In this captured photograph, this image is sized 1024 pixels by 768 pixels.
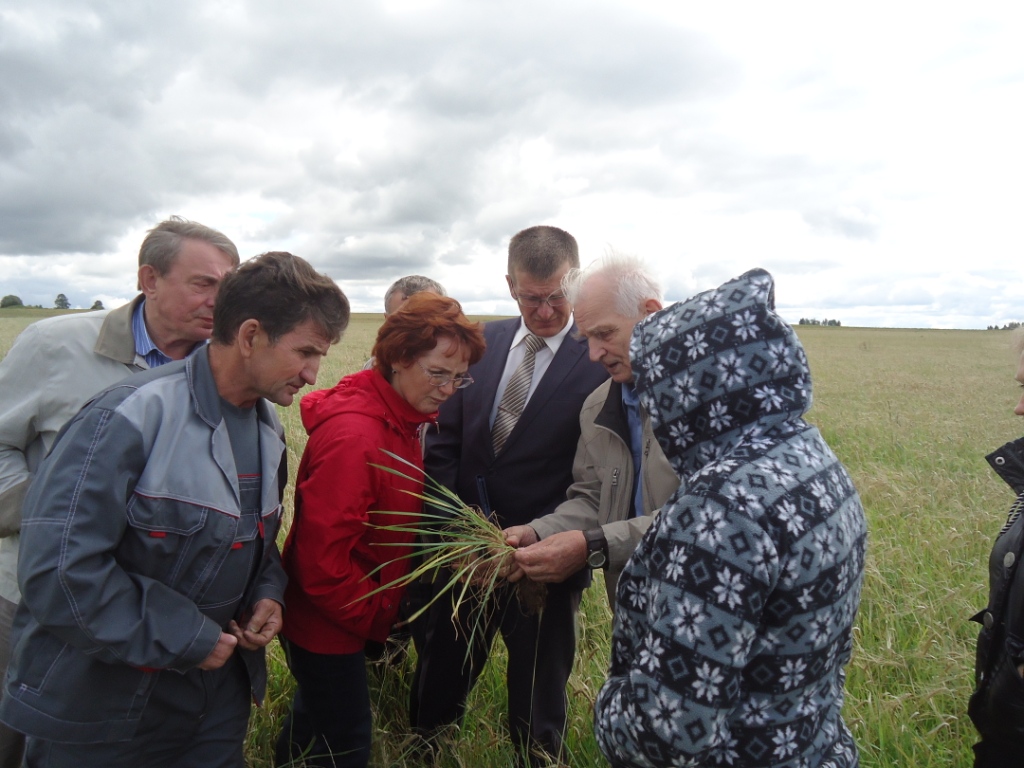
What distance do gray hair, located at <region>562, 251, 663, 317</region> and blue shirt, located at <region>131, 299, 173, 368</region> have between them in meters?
1.70

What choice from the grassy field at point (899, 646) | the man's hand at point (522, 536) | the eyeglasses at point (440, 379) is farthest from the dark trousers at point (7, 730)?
the man's hand at point (522, 536)

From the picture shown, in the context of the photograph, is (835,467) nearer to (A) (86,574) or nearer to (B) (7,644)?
(A) (86,574)

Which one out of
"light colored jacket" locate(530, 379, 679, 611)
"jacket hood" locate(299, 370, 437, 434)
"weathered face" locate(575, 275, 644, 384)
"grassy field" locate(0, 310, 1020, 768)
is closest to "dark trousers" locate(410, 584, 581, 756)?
"grassy field" locate(0, 310, 1020, 768)

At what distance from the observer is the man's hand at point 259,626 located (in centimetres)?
227

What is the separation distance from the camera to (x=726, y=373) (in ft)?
4.90

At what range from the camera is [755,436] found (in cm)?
151

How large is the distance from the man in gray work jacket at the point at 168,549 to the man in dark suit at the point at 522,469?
3.58 feet

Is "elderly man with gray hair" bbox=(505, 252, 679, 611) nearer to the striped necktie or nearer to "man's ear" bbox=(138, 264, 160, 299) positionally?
the striped necktie

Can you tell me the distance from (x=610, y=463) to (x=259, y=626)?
1.47m

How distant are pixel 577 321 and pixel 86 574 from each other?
1.86 metres

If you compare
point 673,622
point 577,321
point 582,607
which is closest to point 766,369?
point 673,622

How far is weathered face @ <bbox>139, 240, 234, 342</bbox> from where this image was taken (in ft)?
9.16

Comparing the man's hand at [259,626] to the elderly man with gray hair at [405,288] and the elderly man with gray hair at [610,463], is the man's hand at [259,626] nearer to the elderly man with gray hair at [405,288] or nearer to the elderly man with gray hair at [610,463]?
the elderly man with gray hair at [610,463]

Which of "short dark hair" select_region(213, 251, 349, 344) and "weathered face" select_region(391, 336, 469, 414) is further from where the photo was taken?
"weathered face" select_region(391, 336, 469, 414)
